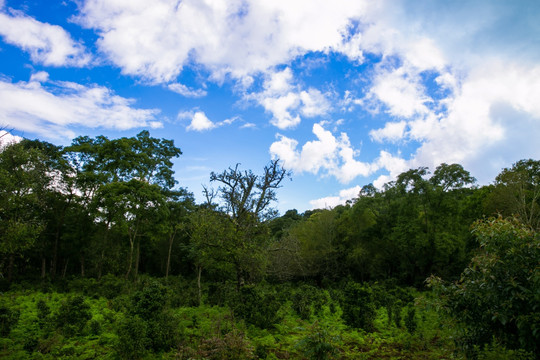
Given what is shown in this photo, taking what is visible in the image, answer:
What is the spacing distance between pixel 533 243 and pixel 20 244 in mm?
19611

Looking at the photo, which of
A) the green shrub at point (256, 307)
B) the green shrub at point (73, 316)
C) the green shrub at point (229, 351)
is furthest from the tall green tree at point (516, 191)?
the green shrub at point (73, 316)

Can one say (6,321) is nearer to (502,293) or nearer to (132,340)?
(132,340)

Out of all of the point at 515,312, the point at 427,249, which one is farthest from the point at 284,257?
the point at 515,312

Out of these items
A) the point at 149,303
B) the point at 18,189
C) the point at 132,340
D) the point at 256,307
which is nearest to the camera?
the point at 132,340

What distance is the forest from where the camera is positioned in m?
5.04

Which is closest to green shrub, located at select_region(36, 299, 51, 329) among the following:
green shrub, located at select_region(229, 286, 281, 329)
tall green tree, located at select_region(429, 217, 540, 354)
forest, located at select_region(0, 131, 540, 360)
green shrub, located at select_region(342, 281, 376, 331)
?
forest, located at select_region(0, 131, 540, 360)

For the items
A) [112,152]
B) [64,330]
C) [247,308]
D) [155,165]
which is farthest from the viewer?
[155,165]

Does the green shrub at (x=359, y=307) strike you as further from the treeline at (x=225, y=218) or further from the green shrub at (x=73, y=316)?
the green shrub at (x=73, y=316)

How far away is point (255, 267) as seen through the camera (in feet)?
47.9

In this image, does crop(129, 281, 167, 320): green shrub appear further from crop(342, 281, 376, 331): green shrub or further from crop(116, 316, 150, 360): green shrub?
crop(342, 281, 376, 331): green shrub

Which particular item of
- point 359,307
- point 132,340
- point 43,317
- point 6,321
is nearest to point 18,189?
point 43,317

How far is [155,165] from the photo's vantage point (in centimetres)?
2547

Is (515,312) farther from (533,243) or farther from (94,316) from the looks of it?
(94,316)

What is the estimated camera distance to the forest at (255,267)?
504 centimetres
